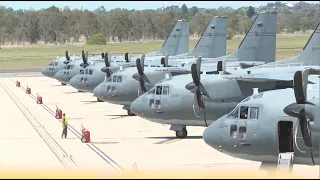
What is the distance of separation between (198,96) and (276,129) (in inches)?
494

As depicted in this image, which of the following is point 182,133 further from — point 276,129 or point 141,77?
point 276,129

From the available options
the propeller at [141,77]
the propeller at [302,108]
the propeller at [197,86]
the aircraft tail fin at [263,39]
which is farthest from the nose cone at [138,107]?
the aircraft tail fin at [263,39]

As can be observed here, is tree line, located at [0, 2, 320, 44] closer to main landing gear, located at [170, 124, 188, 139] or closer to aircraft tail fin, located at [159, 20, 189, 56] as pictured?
aircraft tail fin, located at [159, 20, 189, 56]

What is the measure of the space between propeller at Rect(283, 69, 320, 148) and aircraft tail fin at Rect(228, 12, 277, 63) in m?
32.4

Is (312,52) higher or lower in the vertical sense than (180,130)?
higher

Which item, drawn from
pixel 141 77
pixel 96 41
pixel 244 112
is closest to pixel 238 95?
pixel 244 112

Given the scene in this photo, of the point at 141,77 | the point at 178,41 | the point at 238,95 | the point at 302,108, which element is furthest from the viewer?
the point at 178,41

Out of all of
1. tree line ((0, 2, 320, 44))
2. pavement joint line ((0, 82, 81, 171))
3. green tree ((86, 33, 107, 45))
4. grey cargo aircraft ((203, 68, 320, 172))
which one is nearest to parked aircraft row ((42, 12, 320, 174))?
grey cargo aircraft ((203, 68, 320, 172))

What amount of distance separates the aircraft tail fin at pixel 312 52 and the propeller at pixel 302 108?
22481 mm

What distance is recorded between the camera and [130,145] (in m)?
36.8

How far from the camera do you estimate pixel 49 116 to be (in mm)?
53688

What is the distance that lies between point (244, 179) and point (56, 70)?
247ft

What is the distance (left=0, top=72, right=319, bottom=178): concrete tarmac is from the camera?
96.6 ft

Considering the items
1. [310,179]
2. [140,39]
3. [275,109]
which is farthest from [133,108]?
[140,39]
